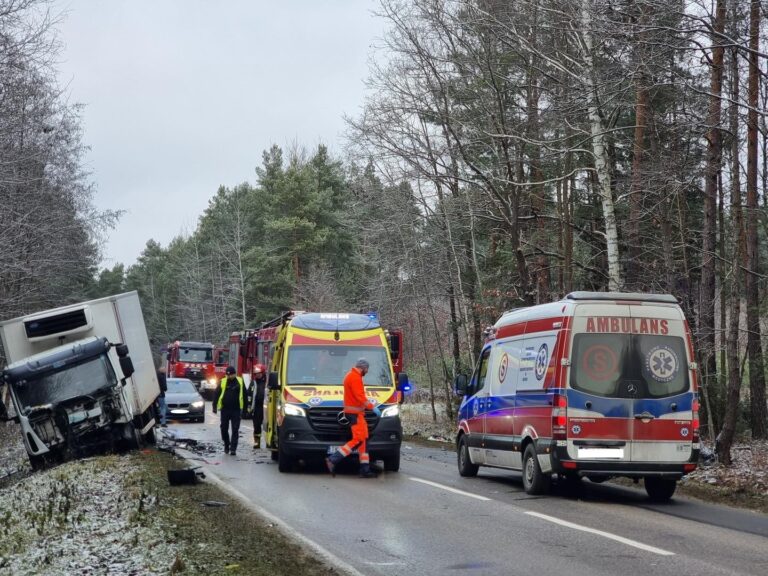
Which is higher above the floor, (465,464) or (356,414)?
(356,414)

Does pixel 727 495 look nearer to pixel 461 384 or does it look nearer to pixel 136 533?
pixel 461 384

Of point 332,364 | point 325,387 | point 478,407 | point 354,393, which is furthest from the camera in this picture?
point 332,364

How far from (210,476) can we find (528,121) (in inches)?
545

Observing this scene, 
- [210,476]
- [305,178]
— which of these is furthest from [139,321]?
[305,178]

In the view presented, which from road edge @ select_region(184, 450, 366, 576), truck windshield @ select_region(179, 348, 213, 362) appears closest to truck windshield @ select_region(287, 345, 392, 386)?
road edge @ select_region(184, 450, 366, 576)

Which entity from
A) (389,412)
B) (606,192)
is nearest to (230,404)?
(389,412)

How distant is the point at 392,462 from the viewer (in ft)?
59.0

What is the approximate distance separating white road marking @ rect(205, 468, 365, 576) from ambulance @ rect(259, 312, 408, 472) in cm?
218

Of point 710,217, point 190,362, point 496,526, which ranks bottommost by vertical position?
point 190,362

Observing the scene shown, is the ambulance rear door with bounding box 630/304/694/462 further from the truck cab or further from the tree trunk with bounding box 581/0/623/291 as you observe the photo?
the truck cab

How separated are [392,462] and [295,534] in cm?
767

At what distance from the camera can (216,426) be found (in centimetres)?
3369

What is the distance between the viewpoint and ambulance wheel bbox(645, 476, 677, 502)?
14047 millimetres

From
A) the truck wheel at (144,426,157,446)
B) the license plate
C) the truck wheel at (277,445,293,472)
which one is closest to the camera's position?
the license plate
